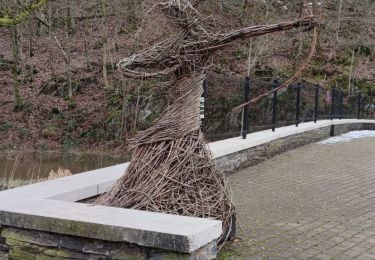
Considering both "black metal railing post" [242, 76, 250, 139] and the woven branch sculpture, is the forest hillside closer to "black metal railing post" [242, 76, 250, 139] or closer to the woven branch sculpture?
"black metal railing post" [242, 76, 250, 139]

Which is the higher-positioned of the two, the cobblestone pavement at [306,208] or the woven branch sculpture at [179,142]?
the woven branch sculpture at [179,142]

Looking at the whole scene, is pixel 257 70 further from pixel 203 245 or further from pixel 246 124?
pixel 203 245

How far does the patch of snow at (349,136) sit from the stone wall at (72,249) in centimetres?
1084

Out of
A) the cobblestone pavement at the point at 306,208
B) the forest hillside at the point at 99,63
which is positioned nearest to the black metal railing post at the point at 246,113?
the cobblestone pavement at the point at 306,208

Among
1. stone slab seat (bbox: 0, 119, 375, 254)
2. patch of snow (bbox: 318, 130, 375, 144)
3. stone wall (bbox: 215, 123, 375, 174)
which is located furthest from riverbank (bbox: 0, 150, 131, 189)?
stone slab seat (bbox: 0, 119, 375, 254)

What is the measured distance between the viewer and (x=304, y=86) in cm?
1416

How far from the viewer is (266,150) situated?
1049 centimetres

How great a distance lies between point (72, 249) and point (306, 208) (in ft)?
12.0

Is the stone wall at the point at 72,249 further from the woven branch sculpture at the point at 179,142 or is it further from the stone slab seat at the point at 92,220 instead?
the woven branch sculpture at the point at 179,142

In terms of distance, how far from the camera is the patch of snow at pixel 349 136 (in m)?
14.0

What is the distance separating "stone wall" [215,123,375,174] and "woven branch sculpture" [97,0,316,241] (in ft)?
12.1

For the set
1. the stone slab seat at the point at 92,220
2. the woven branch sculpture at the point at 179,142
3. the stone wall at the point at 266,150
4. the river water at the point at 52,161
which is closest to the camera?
the stone slab seat at the point at 92,220

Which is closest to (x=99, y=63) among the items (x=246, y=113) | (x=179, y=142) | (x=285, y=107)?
(x=285, y=107)

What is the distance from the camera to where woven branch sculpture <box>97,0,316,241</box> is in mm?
4352
